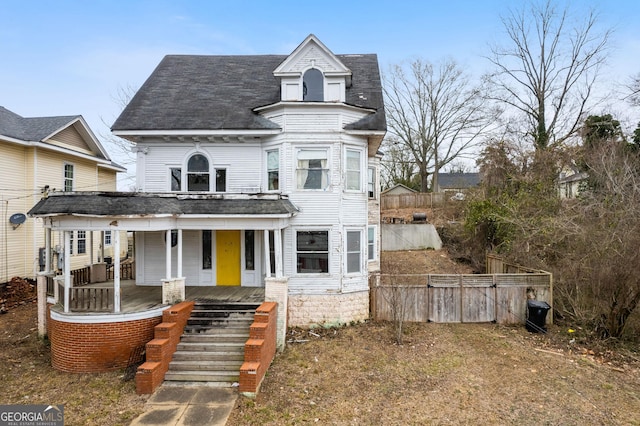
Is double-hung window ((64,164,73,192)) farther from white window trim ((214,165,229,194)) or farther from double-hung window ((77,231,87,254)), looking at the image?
white window trim ((214,165,229,194))

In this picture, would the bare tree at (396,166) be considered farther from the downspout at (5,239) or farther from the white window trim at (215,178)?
the downspout at (5,239)

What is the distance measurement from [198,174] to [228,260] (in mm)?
3244

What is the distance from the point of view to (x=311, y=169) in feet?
37.9

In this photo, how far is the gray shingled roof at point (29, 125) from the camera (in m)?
15.7

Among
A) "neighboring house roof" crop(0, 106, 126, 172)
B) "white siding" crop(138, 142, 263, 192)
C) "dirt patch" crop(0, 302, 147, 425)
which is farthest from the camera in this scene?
"neighboring house roof" crop(0, 106, 126, 172)

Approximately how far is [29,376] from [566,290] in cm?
1552

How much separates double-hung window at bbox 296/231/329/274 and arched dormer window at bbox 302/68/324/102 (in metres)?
4.64

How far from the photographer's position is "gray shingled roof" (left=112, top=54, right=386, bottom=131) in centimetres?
1171

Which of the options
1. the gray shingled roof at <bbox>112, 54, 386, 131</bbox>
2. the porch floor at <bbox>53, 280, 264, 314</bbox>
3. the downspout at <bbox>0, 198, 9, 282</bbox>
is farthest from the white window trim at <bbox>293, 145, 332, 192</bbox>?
the downspout at <bbox>0, 198, 9, 282</bbox>

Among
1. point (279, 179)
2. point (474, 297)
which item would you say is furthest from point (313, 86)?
point (474, 297)

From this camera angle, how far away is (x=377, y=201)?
52.7 feet

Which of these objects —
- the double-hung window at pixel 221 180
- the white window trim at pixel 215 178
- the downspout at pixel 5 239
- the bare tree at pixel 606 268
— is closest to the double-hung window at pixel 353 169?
the white window trim at pixel 215 178

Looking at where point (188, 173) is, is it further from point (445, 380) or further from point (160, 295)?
point (445, 380)

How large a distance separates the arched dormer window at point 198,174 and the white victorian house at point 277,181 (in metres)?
0.04
